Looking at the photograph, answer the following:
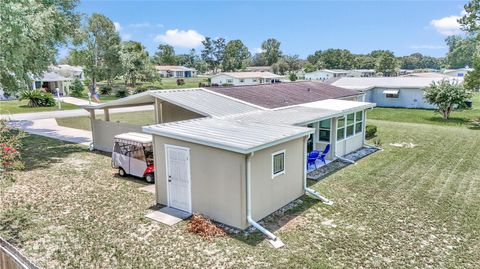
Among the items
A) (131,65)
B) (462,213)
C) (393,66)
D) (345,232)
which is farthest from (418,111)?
(393,66)

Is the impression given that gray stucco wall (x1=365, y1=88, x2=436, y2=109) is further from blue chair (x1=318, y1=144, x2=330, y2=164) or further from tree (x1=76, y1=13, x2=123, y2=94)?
tree (x1=76, y1=13, x2=123, y2=94)

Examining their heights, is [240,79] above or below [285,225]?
above

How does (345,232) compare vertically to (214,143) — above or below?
below

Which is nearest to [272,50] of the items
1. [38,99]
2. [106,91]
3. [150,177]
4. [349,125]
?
[106,91]

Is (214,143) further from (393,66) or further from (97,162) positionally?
(393,66)

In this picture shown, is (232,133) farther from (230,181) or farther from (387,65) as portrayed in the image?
(387,65)
